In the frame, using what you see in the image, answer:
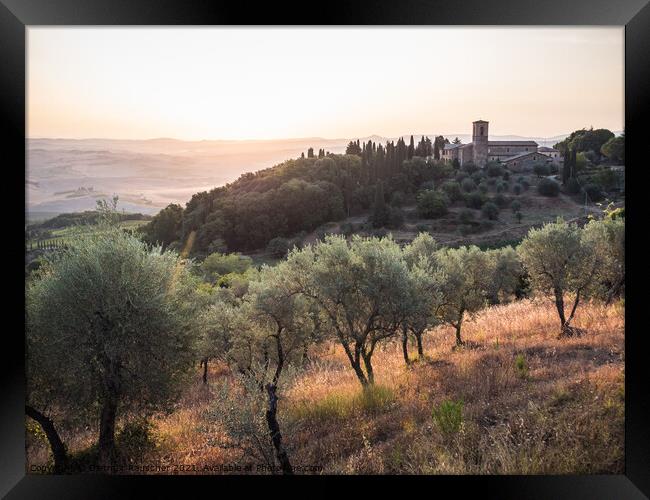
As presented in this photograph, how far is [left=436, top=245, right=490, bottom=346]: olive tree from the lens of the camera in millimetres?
10359

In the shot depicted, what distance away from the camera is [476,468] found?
5.15m

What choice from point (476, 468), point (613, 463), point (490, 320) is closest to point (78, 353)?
point (476, 468)

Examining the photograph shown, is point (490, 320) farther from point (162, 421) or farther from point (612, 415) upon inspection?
point (162, 421)

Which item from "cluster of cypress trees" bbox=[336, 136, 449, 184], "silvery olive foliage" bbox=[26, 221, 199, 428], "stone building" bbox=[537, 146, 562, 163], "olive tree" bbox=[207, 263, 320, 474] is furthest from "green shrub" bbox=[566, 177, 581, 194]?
"silvery olive foliage" bbox=[26, 221, 199, 428]

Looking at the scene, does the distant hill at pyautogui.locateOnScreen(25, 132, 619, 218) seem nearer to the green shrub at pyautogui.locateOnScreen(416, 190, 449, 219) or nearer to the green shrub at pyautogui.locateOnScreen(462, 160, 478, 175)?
the green shrub at pyautogui.locateOnScreen(462, 160, 478, 175)

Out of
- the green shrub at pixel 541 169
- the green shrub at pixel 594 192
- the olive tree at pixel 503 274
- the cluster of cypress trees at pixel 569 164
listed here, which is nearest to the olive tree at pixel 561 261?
the olive tree at pixel 503 274

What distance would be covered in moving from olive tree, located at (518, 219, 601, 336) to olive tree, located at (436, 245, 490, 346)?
116cm

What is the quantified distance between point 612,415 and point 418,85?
15.8 ft

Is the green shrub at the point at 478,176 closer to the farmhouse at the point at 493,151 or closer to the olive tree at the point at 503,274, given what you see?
the farmhouse at the point at 493,151

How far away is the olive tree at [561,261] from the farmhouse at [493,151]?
267cm

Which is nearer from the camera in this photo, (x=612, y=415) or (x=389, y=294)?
(x=612, y=415)

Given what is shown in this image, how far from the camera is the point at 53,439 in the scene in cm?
546

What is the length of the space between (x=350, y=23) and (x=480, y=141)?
10.5 ft

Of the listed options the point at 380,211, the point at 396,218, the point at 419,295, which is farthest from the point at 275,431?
the point at 396,218
